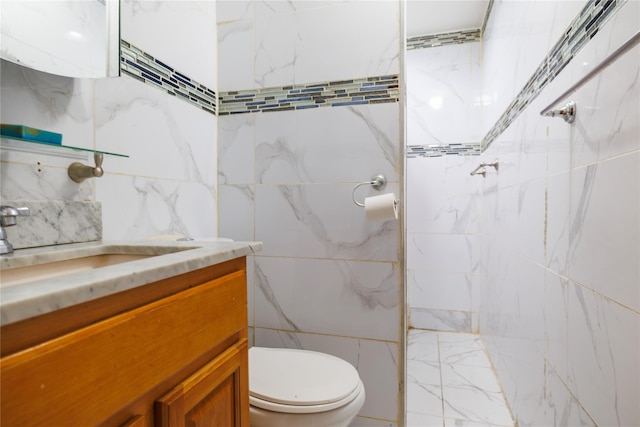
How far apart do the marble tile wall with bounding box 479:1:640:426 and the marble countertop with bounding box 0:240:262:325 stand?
88 centimetres

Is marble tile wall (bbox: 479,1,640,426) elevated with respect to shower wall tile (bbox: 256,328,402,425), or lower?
elevated

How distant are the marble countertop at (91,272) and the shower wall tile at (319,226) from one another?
0.65 meters

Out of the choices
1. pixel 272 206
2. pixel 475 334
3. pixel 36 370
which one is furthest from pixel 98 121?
pixel 475 334

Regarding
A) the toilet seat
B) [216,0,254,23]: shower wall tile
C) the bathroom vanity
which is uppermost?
[216,0,254,23]: shower wall tile

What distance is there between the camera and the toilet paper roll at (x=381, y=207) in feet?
4.44

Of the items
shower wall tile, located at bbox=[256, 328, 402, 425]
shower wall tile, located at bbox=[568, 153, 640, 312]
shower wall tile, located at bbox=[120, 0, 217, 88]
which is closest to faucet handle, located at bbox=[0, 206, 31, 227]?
shower wall tile, located at bbox=[120, 0, 217, 88]

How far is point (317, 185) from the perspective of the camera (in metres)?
1.55

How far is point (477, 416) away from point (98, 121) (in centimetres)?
210

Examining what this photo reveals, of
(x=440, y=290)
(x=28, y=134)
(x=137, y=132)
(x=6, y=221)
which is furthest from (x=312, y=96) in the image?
(x=440, y=290)

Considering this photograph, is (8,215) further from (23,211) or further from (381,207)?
(381,207)

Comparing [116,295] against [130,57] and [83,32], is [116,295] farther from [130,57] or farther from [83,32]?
[130,57]

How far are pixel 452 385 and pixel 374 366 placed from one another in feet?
2.72

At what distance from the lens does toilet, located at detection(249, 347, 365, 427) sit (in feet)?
3.37

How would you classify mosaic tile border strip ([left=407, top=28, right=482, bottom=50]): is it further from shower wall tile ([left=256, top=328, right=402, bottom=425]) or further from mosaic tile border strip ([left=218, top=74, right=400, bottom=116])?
shower wall tile ([left=256, top=328, right=402, bottom=425])
